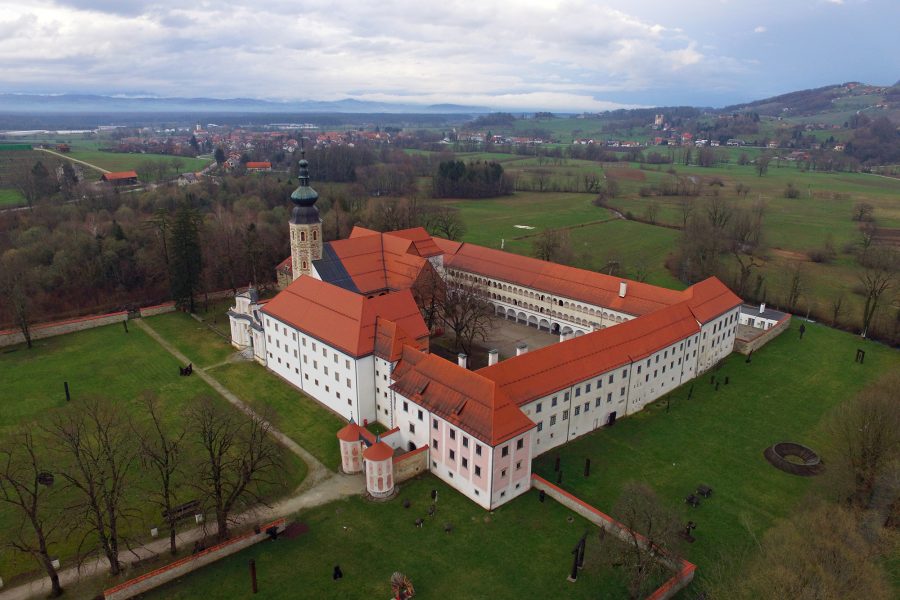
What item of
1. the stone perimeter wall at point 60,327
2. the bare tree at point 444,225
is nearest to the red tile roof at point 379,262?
the stone perimeter wall at point 60,327

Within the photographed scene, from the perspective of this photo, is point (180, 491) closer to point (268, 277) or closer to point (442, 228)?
point (268, 277)

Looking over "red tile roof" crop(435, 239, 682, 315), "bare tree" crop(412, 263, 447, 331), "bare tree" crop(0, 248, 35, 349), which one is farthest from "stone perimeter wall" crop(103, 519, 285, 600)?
"bare tree" crop(0, 248, 35, 349)

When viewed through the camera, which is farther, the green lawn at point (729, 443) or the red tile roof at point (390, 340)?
the red tile roof at point (390, 340)

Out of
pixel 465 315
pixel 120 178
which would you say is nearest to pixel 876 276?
pixel 465 315

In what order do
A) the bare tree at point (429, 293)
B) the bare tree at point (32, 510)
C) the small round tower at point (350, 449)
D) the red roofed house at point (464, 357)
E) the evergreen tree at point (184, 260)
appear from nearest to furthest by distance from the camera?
the bare tree at point (32, 510) < the red roofed house at point (464, 357) < the small round tower at point (350, 449) < the bare tree at point (429, 293) < the evergreen tree at point (184, 260)

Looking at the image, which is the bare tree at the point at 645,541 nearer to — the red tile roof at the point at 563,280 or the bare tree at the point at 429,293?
the red tile roof at the point at 563,280

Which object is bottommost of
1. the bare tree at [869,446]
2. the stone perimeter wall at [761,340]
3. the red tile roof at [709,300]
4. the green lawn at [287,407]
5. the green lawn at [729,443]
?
the green lawn at [287,407]
